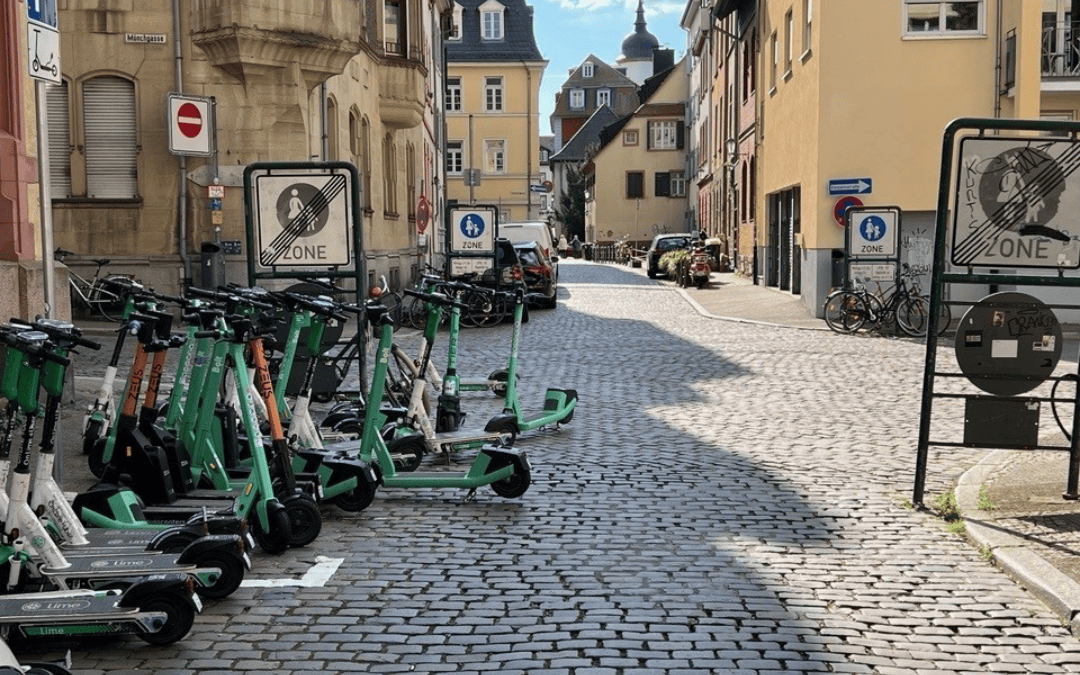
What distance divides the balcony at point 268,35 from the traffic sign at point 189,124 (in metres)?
2.89

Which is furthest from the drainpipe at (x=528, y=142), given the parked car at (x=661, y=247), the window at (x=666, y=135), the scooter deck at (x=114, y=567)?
the scooter deck at (x=114, y=567)

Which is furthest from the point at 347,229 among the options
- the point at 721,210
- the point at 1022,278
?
the point at 721,210

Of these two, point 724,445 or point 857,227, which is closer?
point 724,445

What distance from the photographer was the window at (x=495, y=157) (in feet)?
237

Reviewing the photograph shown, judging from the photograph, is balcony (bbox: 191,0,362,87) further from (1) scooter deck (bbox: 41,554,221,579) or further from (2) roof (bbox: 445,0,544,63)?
(2) roof (bbox: 445,0,544,63)

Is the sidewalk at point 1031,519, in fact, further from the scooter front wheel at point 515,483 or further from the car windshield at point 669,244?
the car windshield at point 669,244

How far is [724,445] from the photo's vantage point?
34.6 ft

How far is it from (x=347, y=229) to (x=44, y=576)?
5.84m

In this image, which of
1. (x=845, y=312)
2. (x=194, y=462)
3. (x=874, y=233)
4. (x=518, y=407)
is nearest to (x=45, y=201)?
(x=194, y=462)

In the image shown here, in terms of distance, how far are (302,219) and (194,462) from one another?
3821mm

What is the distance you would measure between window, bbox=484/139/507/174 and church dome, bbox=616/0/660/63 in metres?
80.4

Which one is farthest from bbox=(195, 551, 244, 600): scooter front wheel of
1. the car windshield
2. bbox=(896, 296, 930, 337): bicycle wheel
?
the car windshield

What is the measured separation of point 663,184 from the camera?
83.3 metres

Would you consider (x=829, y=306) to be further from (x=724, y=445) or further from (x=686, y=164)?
(x=686, y=164)
